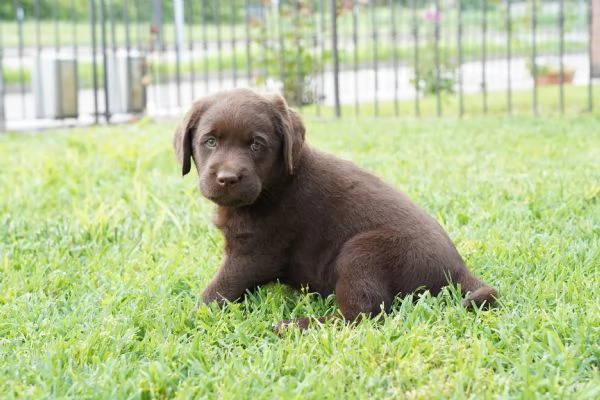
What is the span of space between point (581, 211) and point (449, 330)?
2090mm

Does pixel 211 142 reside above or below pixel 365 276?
above

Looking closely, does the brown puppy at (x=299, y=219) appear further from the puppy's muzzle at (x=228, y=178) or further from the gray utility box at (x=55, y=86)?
the gray utility box at (x=55, y=86)

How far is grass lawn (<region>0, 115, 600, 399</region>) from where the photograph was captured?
2.46 meters

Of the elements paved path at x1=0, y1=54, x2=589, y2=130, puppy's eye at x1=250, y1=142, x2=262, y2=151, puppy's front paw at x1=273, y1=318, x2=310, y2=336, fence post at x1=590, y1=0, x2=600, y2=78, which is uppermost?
fence post at x1=590, y1=0, x2=600, y2=78

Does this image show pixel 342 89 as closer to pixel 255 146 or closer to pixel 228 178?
pixel 255 146

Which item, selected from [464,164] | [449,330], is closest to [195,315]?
[449,330]

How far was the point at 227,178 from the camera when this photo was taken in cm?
304

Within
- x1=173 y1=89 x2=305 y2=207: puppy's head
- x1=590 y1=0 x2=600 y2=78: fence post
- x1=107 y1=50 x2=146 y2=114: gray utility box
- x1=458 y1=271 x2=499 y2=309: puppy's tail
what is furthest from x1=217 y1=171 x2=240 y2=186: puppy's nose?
x1=107 y1=50 x2=146 y2=114: gray utility box

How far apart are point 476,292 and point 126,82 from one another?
924 centimetres

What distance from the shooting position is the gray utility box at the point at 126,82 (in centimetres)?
1150

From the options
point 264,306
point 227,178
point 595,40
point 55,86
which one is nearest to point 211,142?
point 227,178

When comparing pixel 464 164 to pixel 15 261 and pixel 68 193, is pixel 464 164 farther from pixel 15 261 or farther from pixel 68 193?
pixel 15 261

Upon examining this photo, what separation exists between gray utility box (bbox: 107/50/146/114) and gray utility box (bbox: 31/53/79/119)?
1.69ft

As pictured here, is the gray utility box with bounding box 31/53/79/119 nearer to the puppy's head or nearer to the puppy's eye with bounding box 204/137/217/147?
the puppy's head
